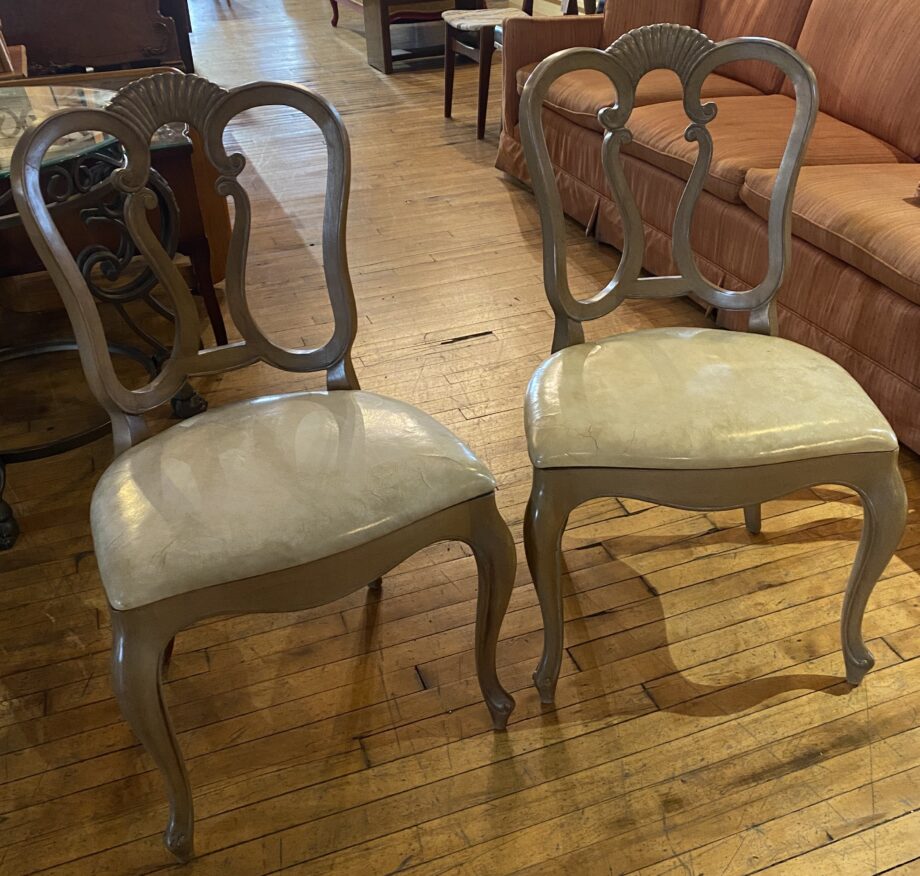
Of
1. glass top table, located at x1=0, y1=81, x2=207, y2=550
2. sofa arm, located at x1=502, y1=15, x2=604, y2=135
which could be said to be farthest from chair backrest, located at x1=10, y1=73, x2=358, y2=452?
sofa arm, located at x1=502, y1=15, x2=604, y2=135

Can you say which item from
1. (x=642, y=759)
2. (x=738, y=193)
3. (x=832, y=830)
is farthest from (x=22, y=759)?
(x=738, y=193)

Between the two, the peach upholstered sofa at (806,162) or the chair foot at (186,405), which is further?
the chair foot at (186,405)

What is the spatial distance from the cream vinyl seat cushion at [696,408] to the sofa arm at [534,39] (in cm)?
228

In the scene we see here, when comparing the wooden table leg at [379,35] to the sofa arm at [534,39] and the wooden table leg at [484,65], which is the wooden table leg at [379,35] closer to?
the wooden table leg at [484,65]

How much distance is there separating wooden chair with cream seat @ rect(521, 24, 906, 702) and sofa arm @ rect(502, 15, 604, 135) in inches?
79.5

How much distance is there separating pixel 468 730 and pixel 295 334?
145 centimetres

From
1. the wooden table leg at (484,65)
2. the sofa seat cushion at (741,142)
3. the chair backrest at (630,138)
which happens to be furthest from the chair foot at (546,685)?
the wooden table leg at (484,65)

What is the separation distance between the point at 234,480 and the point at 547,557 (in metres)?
0.47

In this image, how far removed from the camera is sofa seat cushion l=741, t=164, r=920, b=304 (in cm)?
177

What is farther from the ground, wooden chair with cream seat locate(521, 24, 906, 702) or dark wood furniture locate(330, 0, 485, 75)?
wooden chair with cream seat locate(521, 24, 906, 702)

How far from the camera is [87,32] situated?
384 cm

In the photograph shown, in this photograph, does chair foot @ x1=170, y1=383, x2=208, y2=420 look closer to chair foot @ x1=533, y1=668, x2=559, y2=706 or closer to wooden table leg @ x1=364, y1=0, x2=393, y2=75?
chair foot @ x1=533, y1=668, x2=559, y2=706

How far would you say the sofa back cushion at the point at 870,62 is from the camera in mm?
2271

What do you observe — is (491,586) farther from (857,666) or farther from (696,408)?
(857,666)
